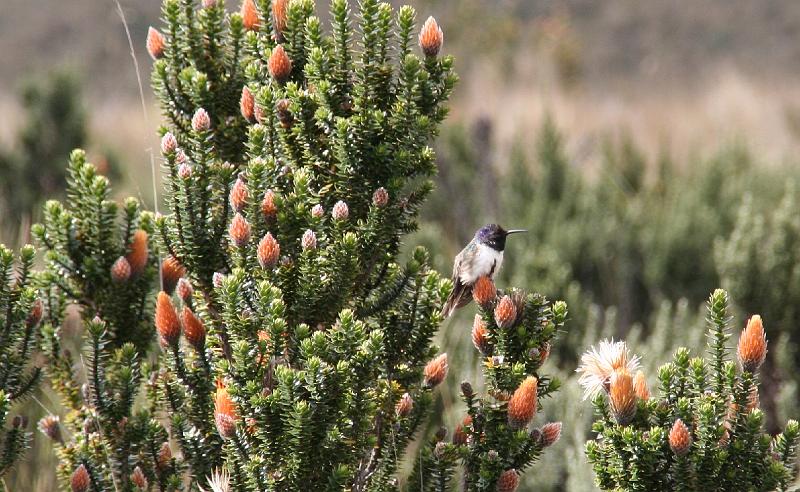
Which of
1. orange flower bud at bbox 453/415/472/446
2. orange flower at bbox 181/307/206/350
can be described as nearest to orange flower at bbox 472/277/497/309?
orange flower bud at bbox 453/415/472/446

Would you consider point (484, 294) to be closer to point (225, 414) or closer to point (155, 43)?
point (225, 414)

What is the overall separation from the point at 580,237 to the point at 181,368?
4937 mm

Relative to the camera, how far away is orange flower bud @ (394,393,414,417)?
239 centimetres

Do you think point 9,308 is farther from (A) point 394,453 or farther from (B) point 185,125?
(A) point 394,453

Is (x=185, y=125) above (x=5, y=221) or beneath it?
beneath

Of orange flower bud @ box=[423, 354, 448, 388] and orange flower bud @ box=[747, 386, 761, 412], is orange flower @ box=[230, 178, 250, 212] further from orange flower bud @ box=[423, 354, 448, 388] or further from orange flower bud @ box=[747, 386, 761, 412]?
orange flower bud @ box=[747, 386, 761, 412]

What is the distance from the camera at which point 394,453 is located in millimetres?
2432

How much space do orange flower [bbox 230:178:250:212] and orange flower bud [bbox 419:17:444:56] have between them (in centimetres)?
57

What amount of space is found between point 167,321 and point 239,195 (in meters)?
0.37

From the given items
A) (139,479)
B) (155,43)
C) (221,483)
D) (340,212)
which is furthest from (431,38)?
(139,479)

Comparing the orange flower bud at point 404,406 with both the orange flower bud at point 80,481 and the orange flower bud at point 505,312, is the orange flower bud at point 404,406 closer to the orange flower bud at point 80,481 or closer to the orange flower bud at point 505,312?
the orange flower bud at point 505,312

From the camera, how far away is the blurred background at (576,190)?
15.8 feet

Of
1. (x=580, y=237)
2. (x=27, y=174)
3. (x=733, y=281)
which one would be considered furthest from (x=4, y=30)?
(x=733, y=281)

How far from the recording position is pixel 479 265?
2688mm
